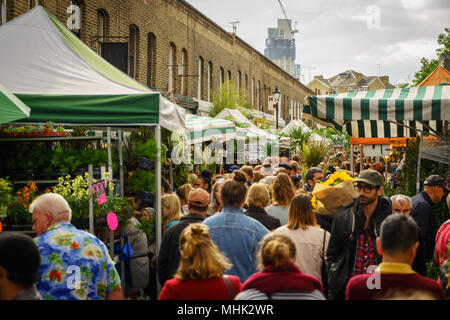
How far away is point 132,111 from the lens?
22.8 feet

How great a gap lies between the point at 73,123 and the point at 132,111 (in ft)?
2.54

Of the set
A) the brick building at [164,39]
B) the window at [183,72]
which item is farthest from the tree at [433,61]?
the window at [183,72]

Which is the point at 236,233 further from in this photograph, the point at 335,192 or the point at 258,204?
the point at 335,192

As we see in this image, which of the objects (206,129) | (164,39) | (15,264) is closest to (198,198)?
(15,264)

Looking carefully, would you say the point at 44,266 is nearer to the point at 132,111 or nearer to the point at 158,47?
the point at 132,111

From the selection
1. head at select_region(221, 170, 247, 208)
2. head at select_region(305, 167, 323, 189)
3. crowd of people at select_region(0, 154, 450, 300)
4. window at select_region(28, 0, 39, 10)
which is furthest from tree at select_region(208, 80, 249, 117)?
head at select_region(221, 170, 247, 208)

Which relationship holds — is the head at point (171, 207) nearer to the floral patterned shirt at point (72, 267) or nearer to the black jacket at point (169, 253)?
the black jacket at point (169, 253)

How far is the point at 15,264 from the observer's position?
10.1 ft

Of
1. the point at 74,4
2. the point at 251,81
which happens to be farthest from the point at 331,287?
the point at 251,81

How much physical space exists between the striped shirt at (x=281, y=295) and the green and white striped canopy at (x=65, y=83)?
403 cm

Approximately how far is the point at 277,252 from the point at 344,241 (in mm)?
1696

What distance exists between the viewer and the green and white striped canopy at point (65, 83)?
6.92 metres
